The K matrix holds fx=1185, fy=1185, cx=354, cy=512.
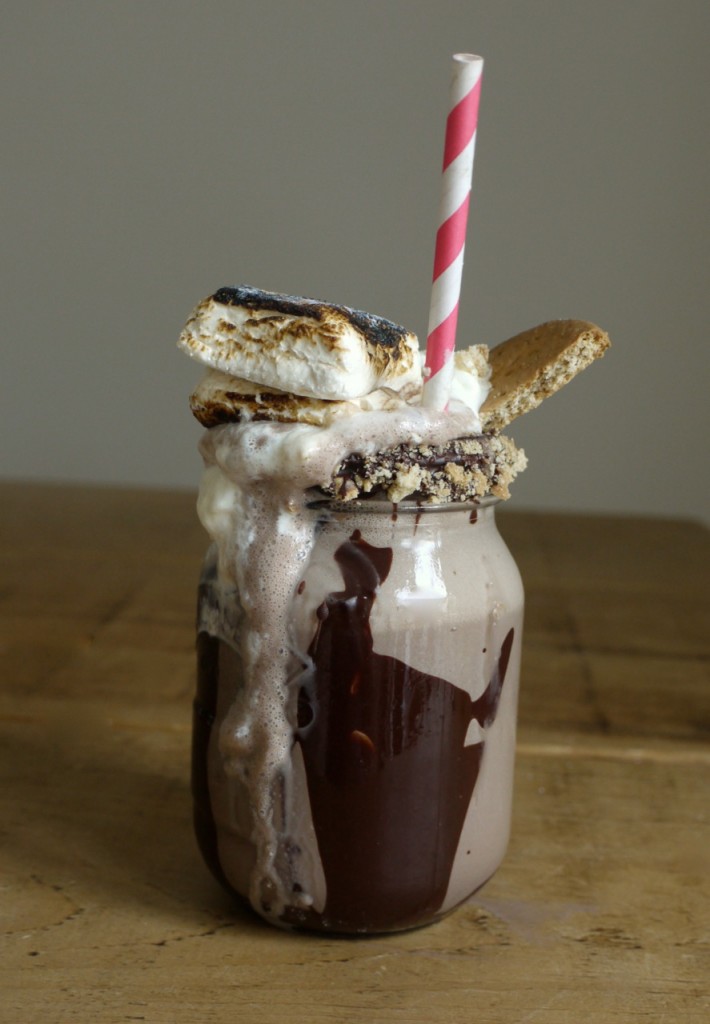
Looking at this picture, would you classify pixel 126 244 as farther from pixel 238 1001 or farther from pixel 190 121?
pixel 238 1001

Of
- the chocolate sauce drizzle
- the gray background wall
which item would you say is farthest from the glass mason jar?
the gray background wall

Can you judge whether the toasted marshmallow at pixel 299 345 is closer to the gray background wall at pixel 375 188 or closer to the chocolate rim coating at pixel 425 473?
the chocolate rim coating at pixel 425 473

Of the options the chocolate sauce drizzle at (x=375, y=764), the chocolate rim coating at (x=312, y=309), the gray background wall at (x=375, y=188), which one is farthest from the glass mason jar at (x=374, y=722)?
the gray background wall at (x=375, y=188)

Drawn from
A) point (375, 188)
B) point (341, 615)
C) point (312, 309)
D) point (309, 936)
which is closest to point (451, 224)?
point (312, 309)

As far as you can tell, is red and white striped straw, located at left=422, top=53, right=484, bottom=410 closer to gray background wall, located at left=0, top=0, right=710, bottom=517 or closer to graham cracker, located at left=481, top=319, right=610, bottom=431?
graham cracker, located at left=481, top=319, right=610, bottom=431

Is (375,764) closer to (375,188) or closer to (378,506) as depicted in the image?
(378,506)
